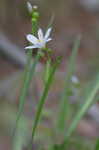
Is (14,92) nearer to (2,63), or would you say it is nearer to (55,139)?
(2,63)

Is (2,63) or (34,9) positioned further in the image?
(2,63)

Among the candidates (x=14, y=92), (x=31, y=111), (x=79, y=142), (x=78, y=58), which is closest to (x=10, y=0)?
(x=78, y=58)

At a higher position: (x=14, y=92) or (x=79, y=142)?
(x=79, y=142)

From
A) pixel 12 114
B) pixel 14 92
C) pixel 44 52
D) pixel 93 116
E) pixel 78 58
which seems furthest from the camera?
pixel 78 58

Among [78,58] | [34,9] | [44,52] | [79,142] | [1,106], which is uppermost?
[34,9]

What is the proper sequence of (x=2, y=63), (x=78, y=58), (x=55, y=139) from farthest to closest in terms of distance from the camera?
(x=78, y=58), (x=2, y=63), (x=55, y=139)

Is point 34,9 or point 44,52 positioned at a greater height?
point 34,9

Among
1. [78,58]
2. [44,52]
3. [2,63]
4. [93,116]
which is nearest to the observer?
[44,52]

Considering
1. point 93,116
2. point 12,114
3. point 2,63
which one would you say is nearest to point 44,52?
point 12,114

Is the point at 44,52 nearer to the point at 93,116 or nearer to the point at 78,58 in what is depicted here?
the point at 93,116
